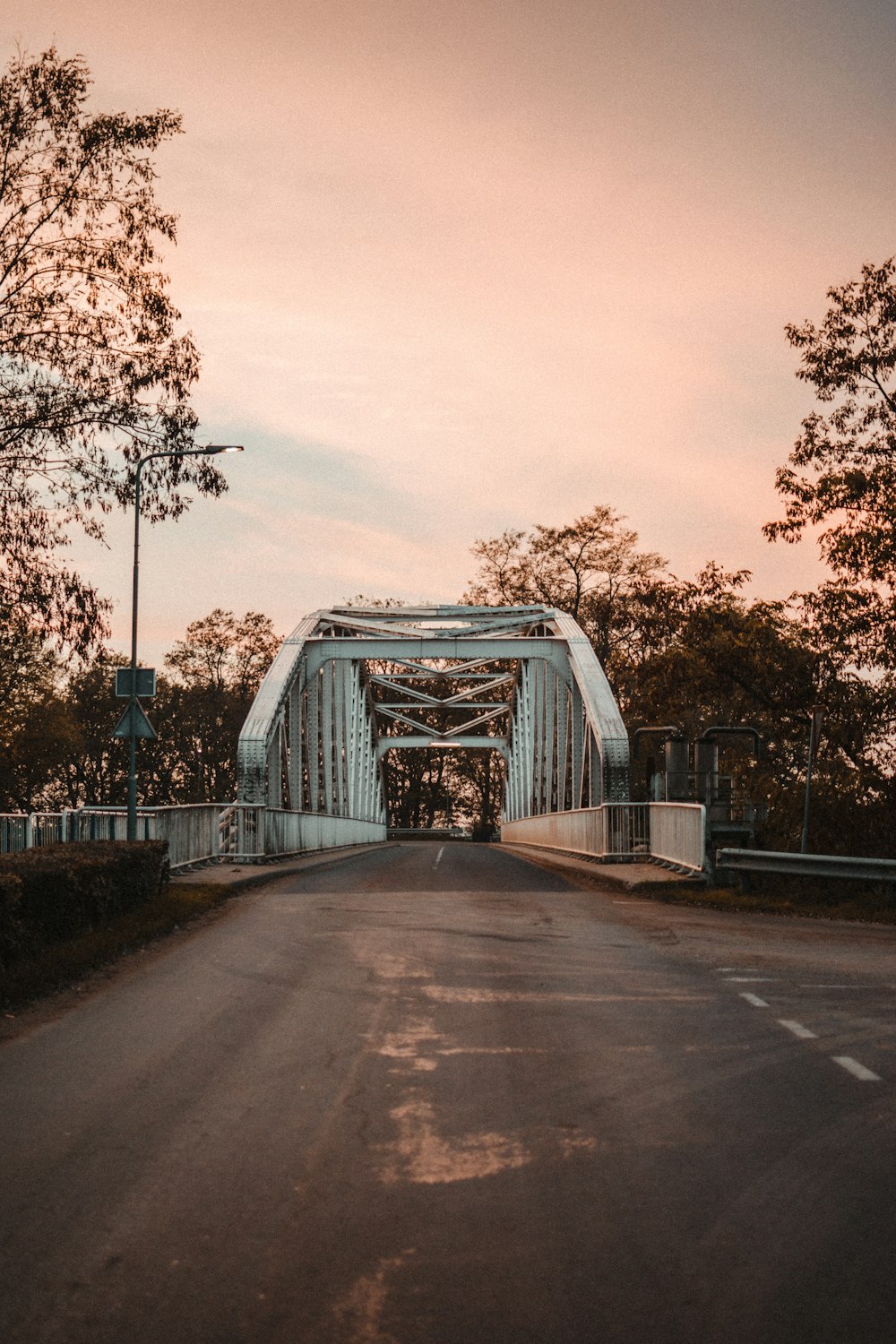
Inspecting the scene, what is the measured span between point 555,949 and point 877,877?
663 cm

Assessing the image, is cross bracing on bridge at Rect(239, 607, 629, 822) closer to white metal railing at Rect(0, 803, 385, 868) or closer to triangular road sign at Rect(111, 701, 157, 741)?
white metal railing at Rect(0, 803, 385, 868)

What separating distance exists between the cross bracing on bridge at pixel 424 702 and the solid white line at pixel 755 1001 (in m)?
18.7

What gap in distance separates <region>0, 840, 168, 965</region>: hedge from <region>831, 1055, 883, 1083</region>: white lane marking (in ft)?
20.5

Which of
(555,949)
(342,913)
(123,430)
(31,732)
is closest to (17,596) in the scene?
(123,430)

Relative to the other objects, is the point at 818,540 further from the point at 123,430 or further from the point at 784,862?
the point at 123,430

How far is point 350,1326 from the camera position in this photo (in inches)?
144

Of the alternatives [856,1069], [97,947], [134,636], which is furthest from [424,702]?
[856,1069]

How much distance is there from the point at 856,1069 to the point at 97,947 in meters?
6.91

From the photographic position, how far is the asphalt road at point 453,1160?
3.79 metres

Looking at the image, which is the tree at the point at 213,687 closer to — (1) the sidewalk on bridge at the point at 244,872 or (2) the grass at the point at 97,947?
(1) the sidewalk on bridge at the point at 244,872

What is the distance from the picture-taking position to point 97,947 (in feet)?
38.7

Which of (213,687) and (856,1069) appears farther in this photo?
(213,687)

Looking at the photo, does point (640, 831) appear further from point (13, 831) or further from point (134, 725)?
point (13, 831)

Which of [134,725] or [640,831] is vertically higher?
[134,725]
